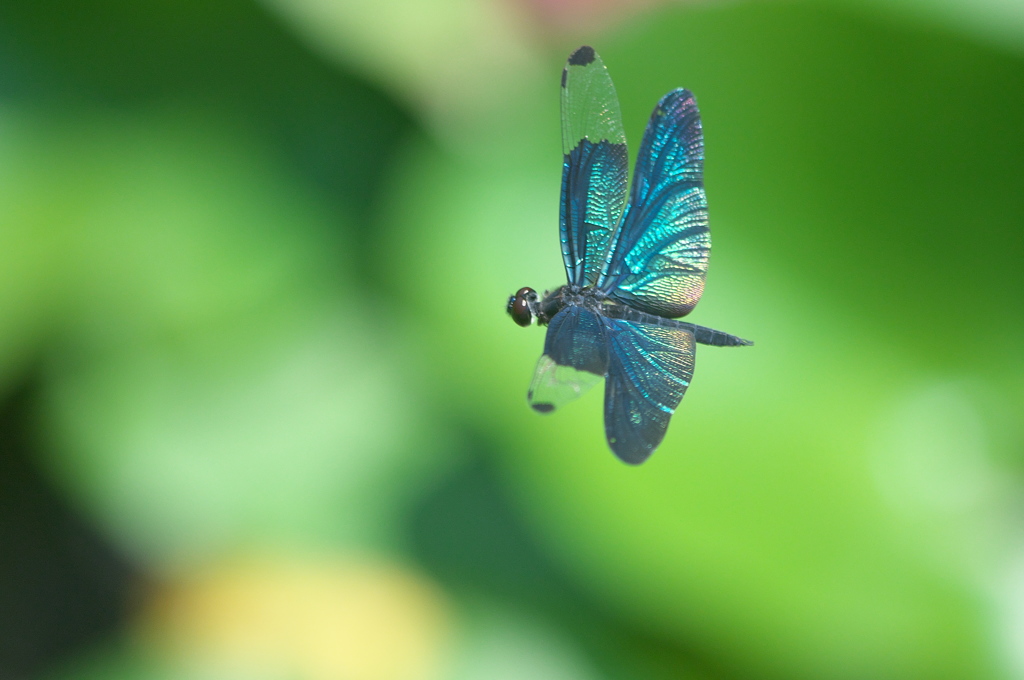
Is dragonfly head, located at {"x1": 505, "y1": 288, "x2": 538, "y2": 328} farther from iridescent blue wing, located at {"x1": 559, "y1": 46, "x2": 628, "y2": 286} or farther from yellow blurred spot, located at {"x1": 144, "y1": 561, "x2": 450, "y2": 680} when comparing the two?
yellow blurred spot, located at {"x1": 144, "y1": 561, "x2": 450, "y2": 680}

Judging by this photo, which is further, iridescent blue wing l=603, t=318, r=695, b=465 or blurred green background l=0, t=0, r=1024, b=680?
blurred green background l=0, t=0, r=1024, b=680

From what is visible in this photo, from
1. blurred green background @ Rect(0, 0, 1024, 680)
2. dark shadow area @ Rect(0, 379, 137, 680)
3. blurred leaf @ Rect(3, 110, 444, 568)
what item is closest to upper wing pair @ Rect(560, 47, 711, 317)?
blurred green background @ Rect(0, 0, 1024, 680)

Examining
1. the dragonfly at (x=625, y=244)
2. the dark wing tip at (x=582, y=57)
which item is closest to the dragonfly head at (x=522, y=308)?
the dragonfly at (x=625, y=244)

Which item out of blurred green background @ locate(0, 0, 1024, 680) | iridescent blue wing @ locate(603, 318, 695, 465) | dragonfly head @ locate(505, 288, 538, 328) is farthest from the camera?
blurred green background @ locate(0, 0, 1024, 680)

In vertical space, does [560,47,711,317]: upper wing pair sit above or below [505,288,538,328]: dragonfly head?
above

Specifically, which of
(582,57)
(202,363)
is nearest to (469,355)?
(202,363)

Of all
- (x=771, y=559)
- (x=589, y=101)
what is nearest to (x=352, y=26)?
(x=589, y=101)

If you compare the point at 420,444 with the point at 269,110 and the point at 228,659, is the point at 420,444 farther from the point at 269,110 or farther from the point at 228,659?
the point at 269,110
